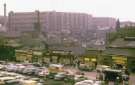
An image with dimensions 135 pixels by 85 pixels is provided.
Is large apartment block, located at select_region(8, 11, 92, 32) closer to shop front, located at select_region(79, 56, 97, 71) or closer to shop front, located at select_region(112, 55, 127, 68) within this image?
shop front, located at select_region(79, 56, 97, 71)

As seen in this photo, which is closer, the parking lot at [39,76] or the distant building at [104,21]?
the parking lot at [39,76]

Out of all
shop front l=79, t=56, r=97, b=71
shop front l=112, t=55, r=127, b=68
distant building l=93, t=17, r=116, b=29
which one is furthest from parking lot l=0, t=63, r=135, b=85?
distant building l=93, t=17, r=116, b=29

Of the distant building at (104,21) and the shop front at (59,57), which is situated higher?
the distant building at (104,21)

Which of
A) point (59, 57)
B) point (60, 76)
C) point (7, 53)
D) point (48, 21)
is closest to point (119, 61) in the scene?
point (60, 76)

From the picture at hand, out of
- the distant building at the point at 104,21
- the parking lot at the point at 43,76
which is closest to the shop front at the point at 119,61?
the parking lot at the point at 43,76

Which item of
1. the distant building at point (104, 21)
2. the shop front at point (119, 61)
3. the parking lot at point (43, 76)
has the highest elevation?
the distant building at point (104, 21)

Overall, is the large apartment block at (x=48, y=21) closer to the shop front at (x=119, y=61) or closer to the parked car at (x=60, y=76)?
the shop front at (x=119, y=61)

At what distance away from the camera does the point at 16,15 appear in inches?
6265

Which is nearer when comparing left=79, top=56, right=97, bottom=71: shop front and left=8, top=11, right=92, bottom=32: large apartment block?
left=79, top=56, right=97, bottom=71: shop front

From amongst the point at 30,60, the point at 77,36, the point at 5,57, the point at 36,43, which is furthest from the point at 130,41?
the point at 77,36

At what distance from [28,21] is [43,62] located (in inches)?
3809

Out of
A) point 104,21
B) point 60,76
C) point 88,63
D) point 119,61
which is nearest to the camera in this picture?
point 60,76

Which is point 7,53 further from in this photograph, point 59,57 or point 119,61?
point 119,61

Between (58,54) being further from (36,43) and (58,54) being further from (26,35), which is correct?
(26,35)
